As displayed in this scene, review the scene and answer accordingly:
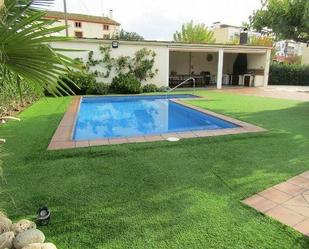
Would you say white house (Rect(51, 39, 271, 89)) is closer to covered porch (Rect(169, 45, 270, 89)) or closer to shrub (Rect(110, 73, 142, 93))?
covered porch (Rect(169, 45, 270, 89))

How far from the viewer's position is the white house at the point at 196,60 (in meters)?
16.6

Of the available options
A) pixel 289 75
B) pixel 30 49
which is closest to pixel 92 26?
pixel 289 75

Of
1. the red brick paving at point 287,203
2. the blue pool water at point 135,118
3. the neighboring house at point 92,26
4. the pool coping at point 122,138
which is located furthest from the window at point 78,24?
the red brick paving at point 287,203

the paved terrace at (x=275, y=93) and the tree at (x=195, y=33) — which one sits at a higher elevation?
the tree at (x=195, y=33)

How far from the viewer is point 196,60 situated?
→ 23.3 meters

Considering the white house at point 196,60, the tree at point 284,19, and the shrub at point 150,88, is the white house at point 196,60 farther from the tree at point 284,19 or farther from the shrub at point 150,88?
the tree at point 284,19

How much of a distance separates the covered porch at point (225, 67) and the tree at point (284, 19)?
9.68 metres

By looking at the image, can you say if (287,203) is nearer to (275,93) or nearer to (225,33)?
(275,93)

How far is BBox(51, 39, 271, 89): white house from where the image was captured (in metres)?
16.6

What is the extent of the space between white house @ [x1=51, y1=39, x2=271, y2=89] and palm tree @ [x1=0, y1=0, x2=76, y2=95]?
1367 cm

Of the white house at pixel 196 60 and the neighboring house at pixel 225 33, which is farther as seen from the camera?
the neighboring house at pixel 225 33

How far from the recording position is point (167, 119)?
35.3 feet

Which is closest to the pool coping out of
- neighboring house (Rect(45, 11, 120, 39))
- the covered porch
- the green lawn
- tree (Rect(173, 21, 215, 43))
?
the green lawn

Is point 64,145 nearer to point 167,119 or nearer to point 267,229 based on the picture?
point 267,229
